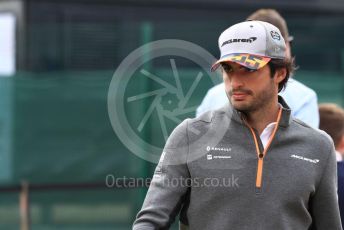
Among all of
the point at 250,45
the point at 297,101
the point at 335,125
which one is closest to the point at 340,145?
the point at 335,125

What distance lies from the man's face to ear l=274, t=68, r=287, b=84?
0.08 metres

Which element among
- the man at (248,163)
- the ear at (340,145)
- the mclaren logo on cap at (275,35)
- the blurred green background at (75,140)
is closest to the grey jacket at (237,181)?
the man at (248,163)

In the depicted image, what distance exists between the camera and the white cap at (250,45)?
323 centimetres

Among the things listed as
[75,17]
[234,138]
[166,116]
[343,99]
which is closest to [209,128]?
[234,138]

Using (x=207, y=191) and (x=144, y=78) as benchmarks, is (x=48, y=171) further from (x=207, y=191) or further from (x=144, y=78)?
(x=207, y=191)

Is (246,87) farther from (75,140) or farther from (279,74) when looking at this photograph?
(75,140)

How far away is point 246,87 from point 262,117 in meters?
0.15

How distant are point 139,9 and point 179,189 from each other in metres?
9.17

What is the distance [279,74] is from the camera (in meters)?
3.42

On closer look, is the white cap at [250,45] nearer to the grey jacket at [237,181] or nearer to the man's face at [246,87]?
the man's face at [246,87]

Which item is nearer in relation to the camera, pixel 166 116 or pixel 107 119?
pixel 166 116

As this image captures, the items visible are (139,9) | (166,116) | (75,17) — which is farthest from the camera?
(139,9)

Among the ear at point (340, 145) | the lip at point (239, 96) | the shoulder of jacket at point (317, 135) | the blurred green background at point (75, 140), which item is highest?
the lip at point (239, 96)

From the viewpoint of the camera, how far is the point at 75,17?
11375mm
